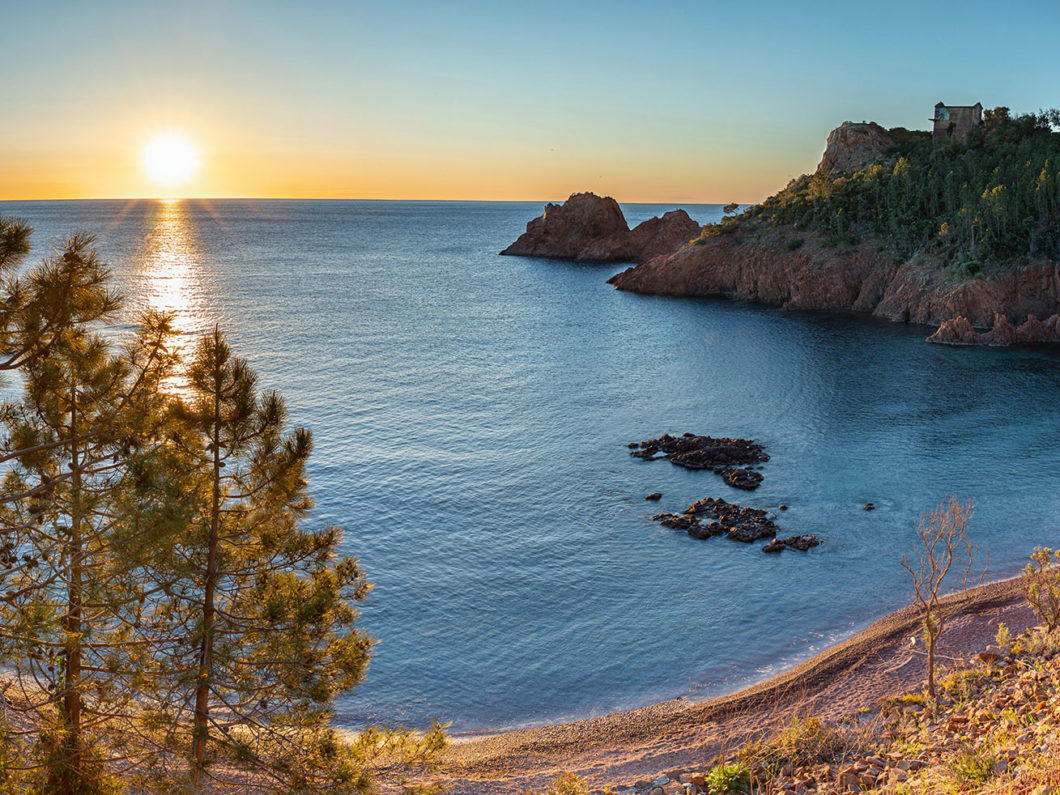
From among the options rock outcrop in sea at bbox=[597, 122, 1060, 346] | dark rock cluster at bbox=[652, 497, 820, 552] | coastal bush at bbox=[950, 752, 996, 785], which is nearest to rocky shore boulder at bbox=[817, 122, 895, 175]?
rock outcrop in sea at bbox=[597, 122, 1060, 346]

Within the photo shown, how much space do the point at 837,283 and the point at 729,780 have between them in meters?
86.8

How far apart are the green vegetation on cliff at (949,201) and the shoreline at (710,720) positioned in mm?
64441

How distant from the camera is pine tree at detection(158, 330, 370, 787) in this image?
1315 centimetres

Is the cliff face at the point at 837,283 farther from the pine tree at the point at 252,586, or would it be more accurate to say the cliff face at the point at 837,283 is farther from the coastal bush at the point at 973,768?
the pine tree at the point at 252,586

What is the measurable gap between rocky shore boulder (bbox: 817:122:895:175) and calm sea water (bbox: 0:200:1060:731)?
42570mm

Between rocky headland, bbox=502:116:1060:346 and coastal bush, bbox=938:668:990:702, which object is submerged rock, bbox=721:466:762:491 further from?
rocky headland, bbox=502:116:1060:346

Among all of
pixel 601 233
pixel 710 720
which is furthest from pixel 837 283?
pixel 710 720

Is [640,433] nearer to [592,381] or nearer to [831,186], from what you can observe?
[592,381]

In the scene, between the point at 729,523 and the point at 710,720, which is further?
the point at 729,523

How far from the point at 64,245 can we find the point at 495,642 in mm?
18745

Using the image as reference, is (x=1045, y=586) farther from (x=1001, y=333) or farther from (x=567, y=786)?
(x=1001, y=333)

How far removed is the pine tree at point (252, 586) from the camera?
1315 centimetres

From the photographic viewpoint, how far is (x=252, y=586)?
14258mm

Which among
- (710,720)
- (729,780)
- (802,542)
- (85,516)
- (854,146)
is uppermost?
(854,146)
